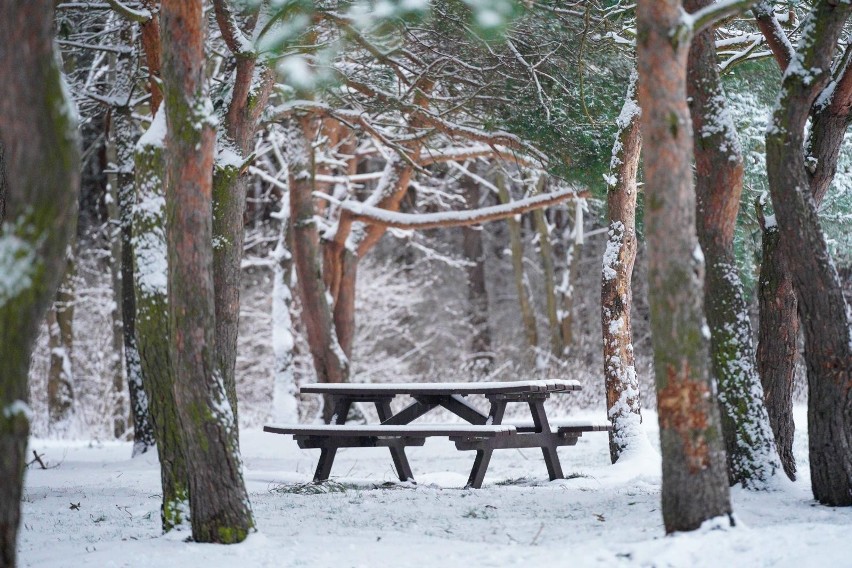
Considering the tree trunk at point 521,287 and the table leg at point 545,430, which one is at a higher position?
the tree trunk at point 521,287

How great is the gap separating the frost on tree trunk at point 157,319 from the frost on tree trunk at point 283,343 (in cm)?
911

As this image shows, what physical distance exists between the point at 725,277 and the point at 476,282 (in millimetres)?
17722

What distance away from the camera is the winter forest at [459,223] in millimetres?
4547

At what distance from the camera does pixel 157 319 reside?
5.42m

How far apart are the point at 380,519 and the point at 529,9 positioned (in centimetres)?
458

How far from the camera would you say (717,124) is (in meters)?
5.91

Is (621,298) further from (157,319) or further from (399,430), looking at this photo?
(157,319)

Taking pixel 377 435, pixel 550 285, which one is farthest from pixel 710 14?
pixel 550 285

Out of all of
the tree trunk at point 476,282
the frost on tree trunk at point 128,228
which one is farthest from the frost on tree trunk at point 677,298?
the tree trunk at point 476,282

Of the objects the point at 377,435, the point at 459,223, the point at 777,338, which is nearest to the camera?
the point at 777,338

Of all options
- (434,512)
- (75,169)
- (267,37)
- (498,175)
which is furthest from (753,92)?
(498,175)

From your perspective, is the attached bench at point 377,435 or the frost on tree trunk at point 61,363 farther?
the frost on tree trunk at point 61,363

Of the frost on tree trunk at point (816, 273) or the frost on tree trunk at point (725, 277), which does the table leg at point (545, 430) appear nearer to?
the frost on tree trunk at point (725, 277)

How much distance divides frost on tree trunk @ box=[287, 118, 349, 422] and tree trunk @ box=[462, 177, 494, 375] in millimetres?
8835
